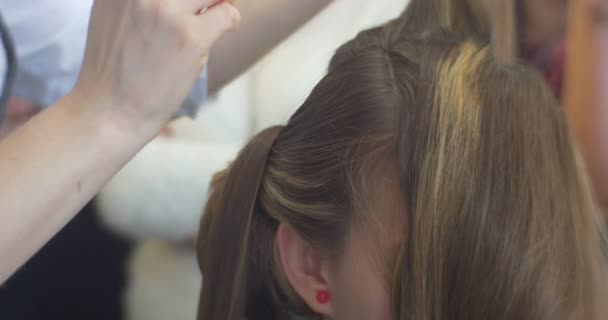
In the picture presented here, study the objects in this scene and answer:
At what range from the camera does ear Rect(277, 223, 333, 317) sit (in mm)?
580

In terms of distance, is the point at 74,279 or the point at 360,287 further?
the point at 74,279

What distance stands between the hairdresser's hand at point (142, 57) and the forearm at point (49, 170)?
0.03 ft

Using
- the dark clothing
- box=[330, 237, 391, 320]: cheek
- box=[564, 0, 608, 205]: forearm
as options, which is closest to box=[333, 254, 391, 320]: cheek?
box=[330, 237, 391, 320]: cheek

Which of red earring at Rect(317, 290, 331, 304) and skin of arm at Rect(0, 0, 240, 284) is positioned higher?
skin of arm at Rect(0, 0, 240, 284)

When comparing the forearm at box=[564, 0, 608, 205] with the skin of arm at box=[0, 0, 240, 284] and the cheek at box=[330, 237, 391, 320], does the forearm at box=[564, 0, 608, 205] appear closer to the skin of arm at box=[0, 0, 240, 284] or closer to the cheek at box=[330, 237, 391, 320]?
the cheek at box=[330, 237, 391, 320]

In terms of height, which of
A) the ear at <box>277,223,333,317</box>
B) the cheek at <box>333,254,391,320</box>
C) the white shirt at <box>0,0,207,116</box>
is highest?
the white shirt at <box>0,0,207,116</box>

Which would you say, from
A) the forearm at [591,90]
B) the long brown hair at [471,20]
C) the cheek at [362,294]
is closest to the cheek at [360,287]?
the cheek at [362,294]

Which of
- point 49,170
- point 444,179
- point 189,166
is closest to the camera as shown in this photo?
point 49,170

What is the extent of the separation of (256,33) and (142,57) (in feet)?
0.93

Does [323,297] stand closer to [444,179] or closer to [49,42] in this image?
[444,179]

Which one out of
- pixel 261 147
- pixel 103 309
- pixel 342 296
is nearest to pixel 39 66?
pixel 261 147

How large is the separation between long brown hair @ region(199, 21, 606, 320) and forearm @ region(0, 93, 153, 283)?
0.19 meters

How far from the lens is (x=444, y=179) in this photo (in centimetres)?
50

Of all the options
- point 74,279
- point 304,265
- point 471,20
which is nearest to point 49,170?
point 304,265
